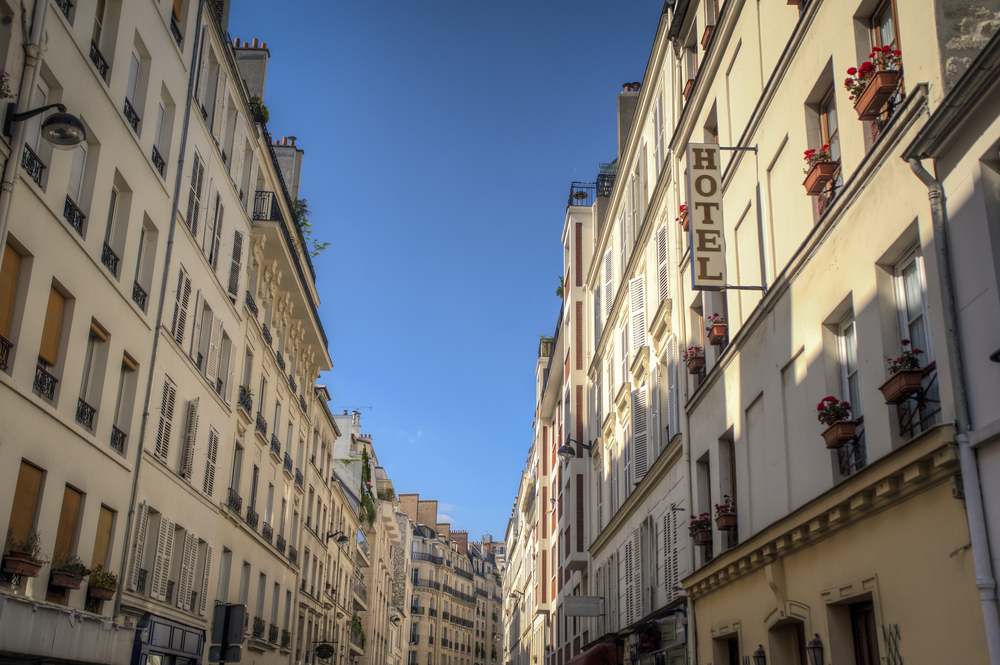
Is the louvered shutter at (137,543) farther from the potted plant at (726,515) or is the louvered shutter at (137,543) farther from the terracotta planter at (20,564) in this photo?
the potted plant at (726,515)

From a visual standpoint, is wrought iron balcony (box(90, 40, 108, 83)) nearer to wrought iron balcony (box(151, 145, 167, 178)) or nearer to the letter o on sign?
wrought iron balcony (box(151, 145, 167, 178))

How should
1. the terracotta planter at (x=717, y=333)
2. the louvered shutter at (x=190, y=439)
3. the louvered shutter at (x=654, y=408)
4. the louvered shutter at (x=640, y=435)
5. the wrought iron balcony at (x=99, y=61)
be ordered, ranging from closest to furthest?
the wrought iron balcony at (x=99, y=61), the terracotta planter at (x=717, y=333), the louvered shutter at (x=190, y=439), the louvered shutter at (x=654, y=408), the louvered shutter at (x=640, y=435)

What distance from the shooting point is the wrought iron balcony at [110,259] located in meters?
16.5

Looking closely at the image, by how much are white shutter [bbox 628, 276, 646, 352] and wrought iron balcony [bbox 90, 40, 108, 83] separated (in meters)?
13.3

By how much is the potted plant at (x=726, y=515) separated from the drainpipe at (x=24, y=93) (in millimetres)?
11410

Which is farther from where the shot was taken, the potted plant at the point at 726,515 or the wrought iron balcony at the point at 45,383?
the potted plant at the point at 726,515

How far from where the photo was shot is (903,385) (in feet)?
27.8

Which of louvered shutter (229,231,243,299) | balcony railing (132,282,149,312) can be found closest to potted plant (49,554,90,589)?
balcony railing (132,282,149,312)

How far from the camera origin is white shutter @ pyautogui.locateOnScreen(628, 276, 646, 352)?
76.8 feet

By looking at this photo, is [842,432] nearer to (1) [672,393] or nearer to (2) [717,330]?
(2) [717,330]

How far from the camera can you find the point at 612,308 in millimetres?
28078

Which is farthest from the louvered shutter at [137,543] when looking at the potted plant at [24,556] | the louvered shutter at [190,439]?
the potted plant at [24,556]

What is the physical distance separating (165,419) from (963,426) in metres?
16.8

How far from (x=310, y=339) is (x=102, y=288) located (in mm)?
19030
